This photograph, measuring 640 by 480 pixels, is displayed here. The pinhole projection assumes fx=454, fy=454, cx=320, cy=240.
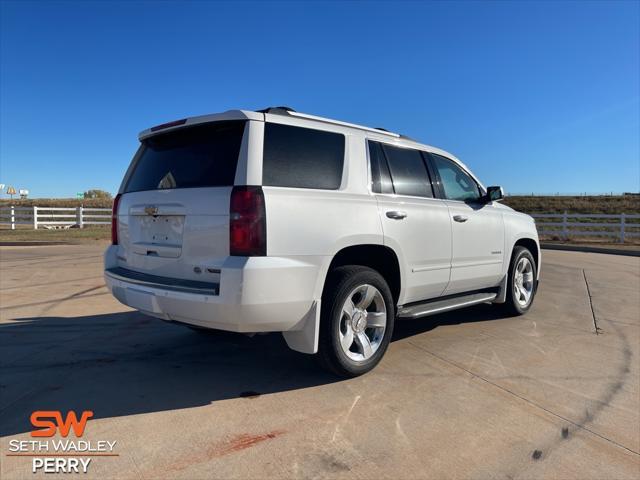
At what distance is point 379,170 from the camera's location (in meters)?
4.07

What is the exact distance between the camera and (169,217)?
3404mm

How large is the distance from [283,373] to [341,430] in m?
1.06

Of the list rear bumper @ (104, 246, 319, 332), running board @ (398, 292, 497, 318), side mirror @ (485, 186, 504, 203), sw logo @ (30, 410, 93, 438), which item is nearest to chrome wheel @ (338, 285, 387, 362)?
running board @ (398, 292, 497, 318)

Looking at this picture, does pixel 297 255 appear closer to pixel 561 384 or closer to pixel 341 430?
pixel 341 430

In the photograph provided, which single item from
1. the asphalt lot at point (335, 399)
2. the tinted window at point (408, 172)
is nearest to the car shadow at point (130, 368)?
the asphalt lot at point (335, 399)

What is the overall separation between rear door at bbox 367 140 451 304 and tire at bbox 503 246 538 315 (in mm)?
1613

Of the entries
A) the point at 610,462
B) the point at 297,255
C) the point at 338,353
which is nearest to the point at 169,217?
the point at 297,255

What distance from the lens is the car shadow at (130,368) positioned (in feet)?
10.5

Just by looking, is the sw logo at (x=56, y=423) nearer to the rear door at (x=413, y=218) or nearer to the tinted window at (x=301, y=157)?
the tinted window at (x=301, y=157)

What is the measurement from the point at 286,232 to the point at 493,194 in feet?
10.5

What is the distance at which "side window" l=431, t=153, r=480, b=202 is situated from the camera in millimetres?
4957

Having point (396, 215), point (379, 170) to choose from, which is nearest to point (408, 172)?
point (379, 170)

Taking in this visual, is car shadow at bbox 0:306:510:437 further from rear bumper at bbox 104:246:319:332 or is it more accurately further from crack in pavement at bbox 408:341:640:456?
crack in pavement at bbox 408:341:640:456

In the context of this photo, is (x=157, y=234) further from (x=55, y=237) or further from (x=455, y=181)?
(x=55, y=237)
